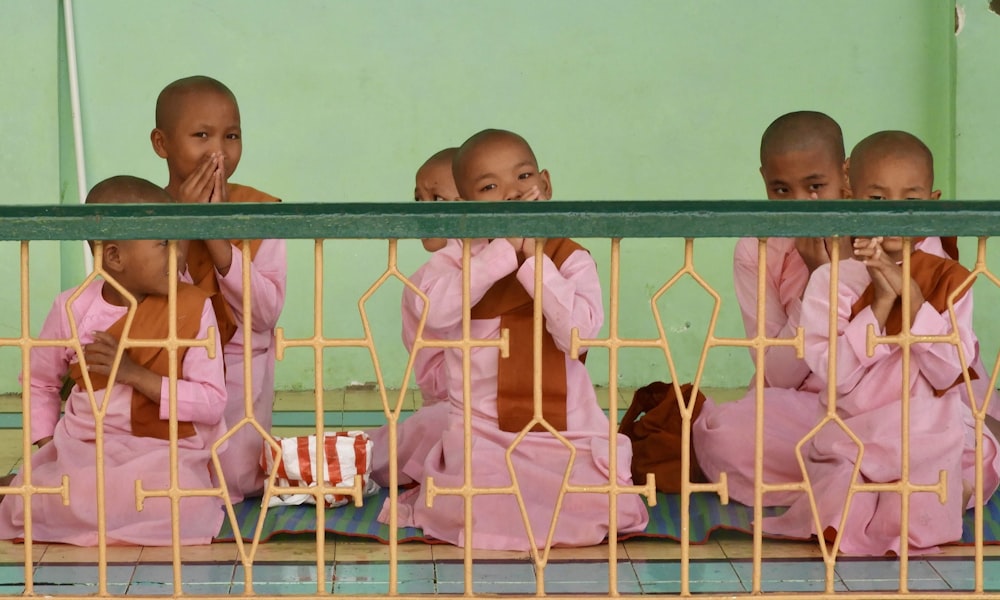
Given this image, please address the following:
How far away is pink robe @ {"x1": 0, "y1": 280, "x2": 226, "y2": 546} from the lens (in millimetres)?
4277

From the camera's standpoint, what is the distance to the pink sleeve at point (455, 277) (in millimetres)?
4172

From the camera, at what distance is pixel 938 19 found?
22.2 feet

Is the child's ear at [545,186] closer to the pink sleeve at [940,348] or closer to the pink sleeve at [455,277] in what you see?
the pink sleeve at [455,277]

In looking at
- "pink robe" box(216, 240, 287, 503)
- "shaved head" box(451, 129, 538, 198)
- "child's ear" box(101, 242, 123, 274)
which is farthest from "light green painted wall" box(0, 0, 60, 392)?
"shaved head" box(451, 129, 538, 198)

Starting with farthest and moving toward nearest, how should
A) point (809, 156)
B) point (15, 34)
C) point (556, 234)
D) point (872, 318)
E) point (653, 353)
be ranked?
point (653, 353)
point (15, 34)
point (809, 156)
point (872, 318)
point (556, 234)

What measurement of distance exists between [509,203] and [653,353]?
397 centimetres

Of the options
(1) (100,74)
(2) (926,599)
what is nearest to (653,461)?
(2) (926,599)

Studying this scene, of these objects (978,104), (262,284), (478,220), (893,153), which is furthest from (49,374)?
(978,104)

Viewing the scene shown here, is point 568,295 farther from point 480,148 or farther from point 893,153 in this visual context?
point 893,153

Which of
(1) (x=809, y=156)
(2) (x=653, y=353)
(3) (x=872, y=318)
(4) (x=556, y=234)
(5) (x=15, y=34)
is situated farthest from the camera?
(2) (x=653, y=353)

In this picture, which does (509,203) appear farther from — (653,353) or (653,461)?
(653,353)

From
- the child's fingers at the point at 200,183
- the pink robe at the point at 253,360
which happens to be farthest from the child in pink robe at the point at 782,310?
the child's fingers at the point at 200,183

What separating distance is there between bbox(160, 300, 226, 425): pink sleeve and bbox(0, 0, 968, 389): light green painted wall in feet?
8.42

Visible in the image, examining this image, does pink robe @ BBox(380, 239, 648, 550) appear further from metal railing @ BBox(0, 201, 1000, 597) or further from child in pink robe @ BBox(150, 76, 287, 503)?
metal railing @ BBox(0, 201, 1000, 597)
